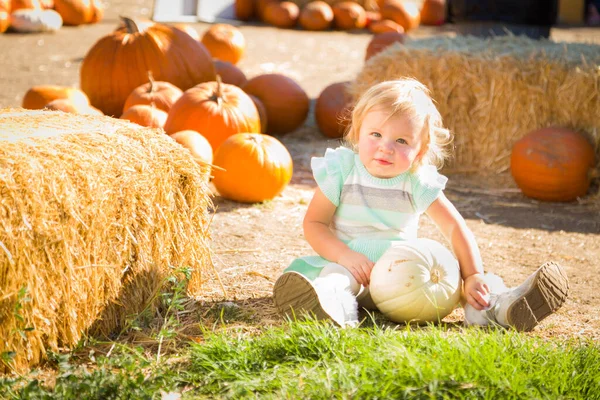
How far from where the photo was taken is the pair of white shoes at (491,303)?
2855 mm

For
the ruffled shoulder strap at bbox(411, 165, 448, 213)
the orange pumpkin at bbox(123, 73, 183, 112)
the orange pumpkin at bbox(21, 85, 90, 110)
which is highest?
the ruffled shoulder strap at bbox(411, 165, 448, 213)

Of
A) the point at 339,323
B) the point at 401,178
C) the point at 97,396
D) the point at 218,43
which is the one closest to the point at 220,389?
the point at 97,396

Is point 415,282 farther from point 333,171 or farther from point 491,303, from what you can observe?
point 333,171

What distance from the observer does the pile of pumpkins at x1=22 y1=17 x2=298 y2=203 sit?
4996mm

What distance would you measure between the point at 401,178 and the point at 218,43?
6.72m

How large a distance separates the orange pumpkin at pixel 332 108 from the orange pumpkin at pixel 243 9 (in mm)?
7316

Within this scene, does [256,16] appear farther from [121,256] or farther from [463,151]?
[121,256]

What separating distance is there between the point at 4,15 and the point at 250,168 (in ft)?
26.2

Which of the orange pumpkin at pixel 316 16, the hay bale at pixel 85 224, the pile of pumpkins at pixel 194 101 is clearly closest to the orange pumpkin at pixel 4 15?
the orange pumpkin at pixel 316 16

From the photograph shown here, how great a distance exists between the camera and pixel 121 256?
294 centimetres

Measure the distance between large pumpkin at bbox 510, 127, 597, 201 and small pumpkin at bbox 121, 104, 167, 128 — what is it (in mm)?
2737

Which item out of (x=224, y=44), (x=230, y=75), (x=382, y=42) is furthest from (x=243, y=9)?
(x=230, y=75)

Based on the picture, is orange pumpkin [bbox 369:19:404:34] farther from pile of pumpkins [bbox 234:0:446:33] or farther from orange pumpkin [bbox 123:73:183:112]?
A: orange pumpkin [bbox 123:73:183:112]

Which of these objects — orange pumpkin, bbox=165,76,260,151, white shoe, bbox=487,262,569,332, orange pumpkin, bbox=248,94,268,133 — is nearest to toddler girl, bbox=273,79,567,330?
white shoe, bbox=487,262,569,332
